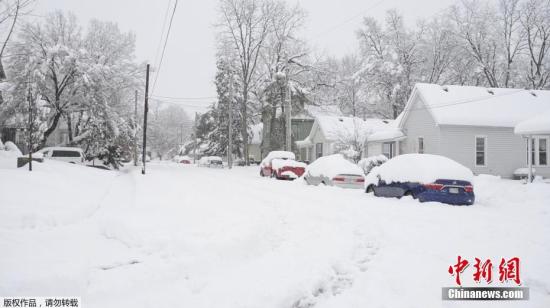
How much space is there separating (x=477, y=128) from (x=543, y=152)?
378cm

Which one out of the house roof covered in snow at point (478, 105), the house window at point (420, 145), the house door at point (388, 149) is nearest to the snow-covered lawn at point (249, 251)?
the house roof covered in snow at point (478, 105)

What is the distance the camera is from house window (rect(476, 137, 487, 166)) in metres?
24.8

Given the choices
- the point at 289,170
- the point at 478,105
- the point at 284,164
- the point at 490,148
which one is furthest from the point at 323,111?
the point at 289,170

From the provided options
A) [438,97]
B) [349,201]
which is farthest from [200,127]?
[349,201]

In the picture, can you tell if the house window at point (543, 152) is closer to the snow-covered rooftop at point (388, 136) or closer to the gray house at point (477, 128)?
the gray house at point (477, 128)

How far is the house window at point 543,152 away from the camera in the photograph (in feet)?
76.1

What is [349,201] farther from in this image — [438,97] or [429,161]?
[438,97]

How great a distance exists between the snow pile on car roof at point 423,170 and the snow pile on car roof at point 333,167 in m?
3.48

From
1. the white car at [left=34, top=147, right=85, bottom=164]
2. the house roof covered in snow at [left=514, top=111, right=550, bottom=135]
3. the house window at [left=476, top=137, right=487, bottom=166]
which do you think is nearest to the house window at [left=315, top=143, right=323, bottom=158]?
the house window at [left=476, top=137, right=487, bottom=166]

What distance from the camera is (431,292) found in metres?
4.57

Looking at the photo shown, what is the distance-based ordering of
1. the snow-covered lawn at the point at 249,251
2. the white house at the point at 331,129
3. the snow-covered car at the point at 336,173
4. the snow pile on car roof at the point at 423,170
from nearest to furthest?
the snow-covered lawn at the point at 249,251, the snow pile on car roof at the point at 423,170, the snow-covered car at the point at 336,173, the white house at the point at 331,129

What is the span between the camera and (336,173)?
688 inches

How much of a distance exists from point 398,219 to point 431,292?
186 inches

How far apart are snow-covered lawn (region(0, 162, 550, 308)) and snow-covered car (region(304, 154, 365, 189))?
6.65m
